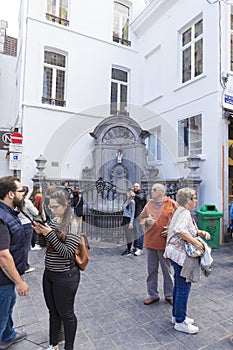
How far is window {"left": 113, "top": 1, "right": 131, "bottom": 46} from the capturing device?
11633 mm

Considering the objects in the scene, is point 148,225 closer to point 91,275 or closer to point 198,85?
point 91,275

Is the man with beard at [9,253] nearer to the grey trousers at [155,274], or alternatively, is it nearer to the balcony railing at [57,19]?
the grey trousers at [155,274]

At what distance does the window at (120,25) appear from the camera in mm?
11633

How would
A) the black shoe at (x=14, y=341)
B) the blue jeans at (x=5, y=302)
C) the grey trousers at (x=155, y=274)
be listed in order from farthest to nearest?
the grey trousers at (x=155, y=274) → the black shoe at (x=14, y=341) → the blue jeans at (x=5, y=302)

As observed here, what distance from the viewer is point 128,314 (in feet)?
9.98

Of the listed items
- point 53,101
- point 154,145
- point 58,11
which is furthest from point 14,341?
point 58,11

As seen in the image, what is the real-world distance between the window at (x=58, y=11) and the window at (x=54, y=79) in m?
1.38

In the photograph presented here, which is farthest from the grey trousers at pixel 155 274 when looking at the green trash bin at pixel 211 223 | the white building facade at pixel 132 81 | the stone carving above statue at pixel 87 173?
the stone carving above statue at pixel 87 173

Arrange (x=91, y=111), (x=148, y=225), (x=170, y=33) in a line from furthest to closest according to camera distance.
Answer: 1. (x=91, y=111)
2. (x=170, y=33)
3. (x=148, y=225)

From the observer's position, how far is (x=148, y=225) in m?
3.31

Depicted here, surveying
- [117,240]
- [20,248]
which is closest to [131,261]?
[117,240]

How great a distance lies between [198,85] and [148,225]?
6609 mm

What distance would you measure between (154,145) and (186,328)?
329 inches

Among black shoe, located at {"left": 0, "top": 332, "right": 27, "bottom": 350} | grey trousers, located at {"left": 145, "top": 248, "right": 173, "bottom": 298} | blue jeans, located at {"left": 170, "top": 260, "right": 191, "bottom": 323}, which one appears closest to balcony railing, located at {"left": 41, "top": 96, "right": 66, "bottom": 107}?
grey trousers, located at {"left": 145, "top": 248, "right": 173, "bottom": 298}
